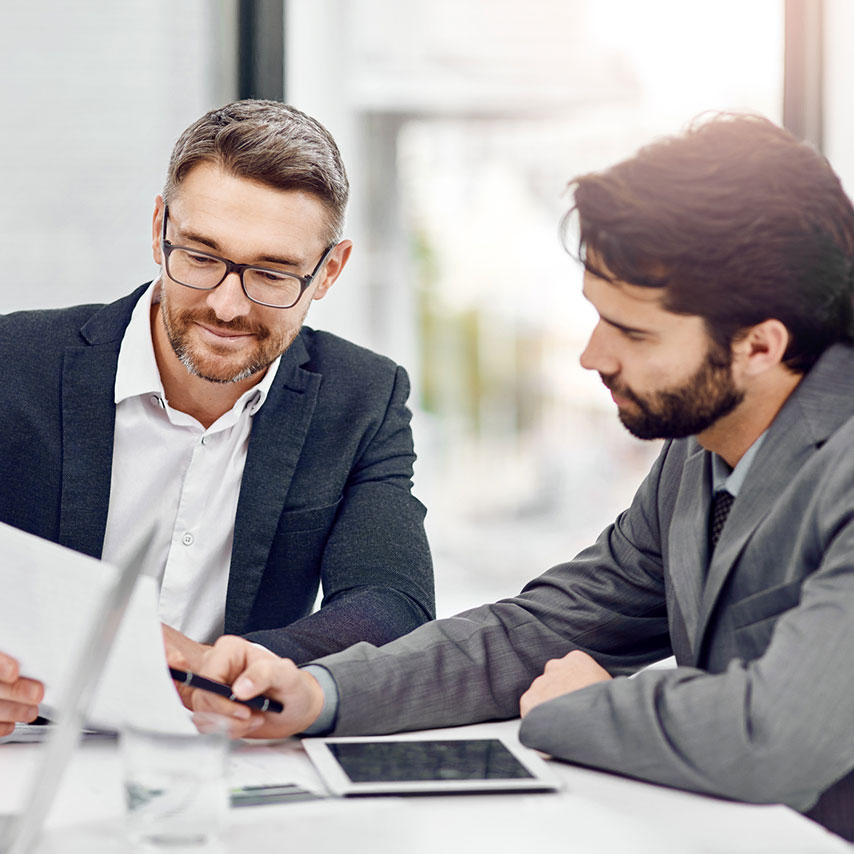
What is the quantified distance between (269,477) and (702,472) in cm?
78

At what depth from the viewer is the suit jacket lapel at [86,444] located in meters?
1.86

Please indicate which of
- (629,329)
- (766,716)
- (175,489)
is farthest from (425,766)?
(175,489)

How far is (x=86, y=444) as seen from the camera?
1.88 metres

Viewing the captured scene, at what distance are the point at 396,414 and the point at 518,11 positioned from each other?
1.40m

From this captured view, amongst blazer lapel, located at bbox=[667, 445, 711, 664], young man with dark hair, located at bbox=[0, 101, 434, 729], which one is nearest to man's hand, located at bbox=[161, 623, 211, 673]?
young man with dark hair, located at bbox=[0, 101, 434, 729]

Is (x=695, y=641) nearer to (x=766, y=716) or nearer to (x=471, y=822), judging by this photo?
(x=766, y=716)

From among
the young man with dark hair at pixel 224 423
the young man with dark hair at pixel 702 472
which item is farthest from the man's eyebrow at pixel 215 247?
the young man with dark hair at pixel 702 472

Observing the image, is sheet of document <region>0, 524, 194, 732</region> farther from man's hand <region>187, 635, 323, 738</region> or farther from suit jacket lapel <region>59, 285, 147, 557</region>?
suit jacket lapel <region>59, 285, 147, 557</region>

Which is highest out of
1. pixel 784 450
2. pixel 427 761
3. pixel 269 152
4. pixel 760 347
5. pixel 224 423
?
pixel 269 152

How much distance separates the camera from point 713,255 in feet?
4.38

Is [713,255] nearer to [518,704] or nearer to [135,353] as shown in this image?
[518,704]

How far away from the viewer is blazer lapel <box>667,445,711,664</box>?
4.55 ft

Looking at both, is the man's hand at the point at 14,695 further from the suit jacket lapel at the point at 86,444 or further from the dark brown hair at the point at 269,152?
the dark brown hair at the point at 269,152

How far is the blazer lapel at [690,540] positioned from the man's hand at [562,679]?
13 cm
